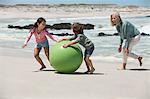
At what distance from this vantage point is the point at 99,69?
527 centimetres

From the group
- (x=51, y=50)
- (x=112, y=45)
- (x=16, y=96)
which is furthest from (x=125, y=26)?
(x=112, y=45)

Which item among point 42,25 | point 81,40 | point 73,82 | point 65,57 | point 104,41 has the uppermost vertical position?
point 42,25

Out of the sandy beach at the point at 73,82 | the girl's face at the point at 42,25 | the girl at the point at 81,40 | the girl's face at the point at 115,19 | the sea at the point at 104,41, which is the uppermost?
the girl's face at the point at 115,19

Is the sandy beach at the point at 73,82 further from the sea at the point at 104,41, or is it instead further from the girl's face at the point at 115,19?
the sea at the point at 104,41

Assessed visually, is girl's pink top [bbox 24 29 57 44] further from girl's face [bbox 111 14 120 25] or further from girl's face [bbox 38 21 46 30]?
girl's face [bbox 111 14 120 25]

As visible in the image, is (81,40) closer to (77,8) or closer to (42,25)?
(42,25)

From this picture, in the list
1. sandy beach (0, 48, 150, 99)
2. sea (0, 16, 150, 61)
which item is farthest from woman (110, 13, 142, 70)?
sea (0, 16, 150, 61)

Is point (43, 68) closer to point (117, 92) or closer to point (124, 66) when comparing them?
point (124, 66)

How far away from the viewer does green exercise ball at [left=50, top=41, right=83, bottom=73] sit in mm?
4641

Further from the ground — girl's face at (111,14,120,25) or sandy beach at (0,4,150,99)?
girl's face at (111,14,120,25)

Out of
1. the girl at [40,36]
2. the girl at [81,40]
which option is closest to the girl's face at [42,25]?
the girl at [40,36]

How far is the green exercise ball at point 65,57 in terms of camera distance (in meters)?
4.64

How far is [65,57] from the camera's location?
464 centimetres

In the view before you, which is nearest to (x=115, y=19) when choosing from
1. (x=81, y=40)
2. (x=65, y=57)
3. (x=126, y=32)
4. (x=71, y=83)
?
(x=126, y=32)
